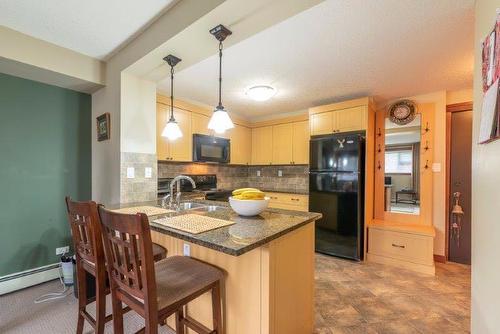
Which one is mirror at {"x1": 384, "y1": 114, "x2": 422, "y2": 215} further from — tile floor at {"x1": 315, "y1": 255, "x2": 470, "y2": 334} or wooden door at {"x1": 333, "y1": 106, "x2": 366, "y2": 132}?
tile floor at {"x1": 315, "y1": 255, "x2": 470, "y2": 334}

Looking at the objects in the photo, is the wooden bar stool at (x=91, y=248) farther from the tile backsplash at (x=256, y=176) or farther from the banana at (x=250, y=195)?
the tile backsplash at (x=256, y=176)

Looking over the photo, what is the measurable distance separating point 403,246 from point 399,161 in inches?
44.8

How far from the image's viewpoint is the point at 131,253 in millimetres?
986

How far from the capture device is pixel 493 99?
96cm

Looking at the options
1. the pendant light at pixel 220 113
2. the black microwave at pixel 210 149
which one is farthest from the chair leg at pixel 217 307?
the black microwave at pixel 210 149

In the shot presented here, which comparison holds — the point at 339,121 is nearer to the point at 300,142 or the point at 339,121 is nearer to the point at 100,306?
the point at 300,142

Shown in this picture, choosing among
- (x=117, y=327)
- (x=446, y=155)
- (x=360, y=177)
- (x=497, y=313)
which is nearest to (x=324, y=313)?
(x=497, y=313)

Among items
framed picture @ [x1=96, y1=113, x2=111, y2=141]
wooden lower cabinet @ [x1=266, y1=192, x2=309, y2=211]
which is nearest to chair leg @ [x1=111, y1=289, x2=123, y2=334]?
framed picture @ [x1=96, y1=113, x2=111, y2=141]

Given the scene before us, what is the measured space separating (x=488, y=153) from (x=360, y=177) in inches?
77.6

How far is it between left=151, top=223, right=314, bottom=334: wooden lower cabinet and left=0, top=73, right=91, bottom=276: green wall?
1.83 metres

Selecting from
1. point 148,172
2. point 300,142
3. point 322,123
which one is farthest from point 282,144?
point 148,172

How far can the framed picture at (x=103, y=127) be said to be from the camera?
2.34 metres

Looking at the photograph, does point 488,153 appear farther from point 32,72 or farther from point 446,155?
point 32,72

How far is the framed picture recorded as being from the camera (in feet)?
7.67
